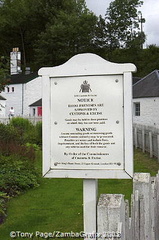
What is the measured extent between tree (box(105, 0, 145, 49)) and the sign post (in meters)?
58.1

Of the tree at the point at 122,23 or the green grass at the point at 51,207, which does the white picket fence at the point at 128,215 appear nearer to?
the green grass at the point at 51,207

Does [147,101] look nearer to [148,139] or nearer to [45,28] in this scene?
[148,139]

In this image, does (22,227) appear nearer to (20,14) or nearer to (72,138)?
(72,138)

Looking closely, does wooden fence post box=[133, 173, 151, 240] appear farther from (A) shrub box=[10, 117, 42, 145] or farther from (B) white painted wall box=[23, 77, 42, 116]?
(B) white painted wall box=[23, 77, 42, 116]

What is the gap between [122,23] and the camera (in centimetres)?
6188

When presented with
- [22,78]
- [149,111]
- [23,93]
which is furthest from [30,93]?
[149,111]

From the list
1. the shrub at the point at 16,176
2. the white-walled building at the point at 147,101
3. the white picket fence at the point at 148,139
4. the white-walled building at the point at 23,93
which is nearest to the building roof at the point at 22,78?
the white-walled building at the point at 23,93

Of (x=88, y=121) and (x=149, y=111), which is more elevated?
(x=149, y=111)

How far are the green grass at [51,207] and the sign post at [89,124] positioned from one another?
10.3 ft

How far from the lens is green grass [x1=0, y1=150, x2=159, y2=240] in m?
6.48

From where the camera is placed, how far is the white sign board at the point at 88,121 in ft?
10.6

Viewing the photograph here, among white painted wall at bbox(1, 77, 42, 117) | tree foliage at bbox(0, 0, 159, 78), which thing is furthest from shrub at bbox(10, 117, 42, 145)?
tree foliage at bbox(0, 0, 159, 78)

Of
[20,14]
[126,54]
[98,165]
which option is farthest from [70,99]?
[20,14]

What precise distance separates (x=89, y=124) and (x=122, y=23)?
61.0m
